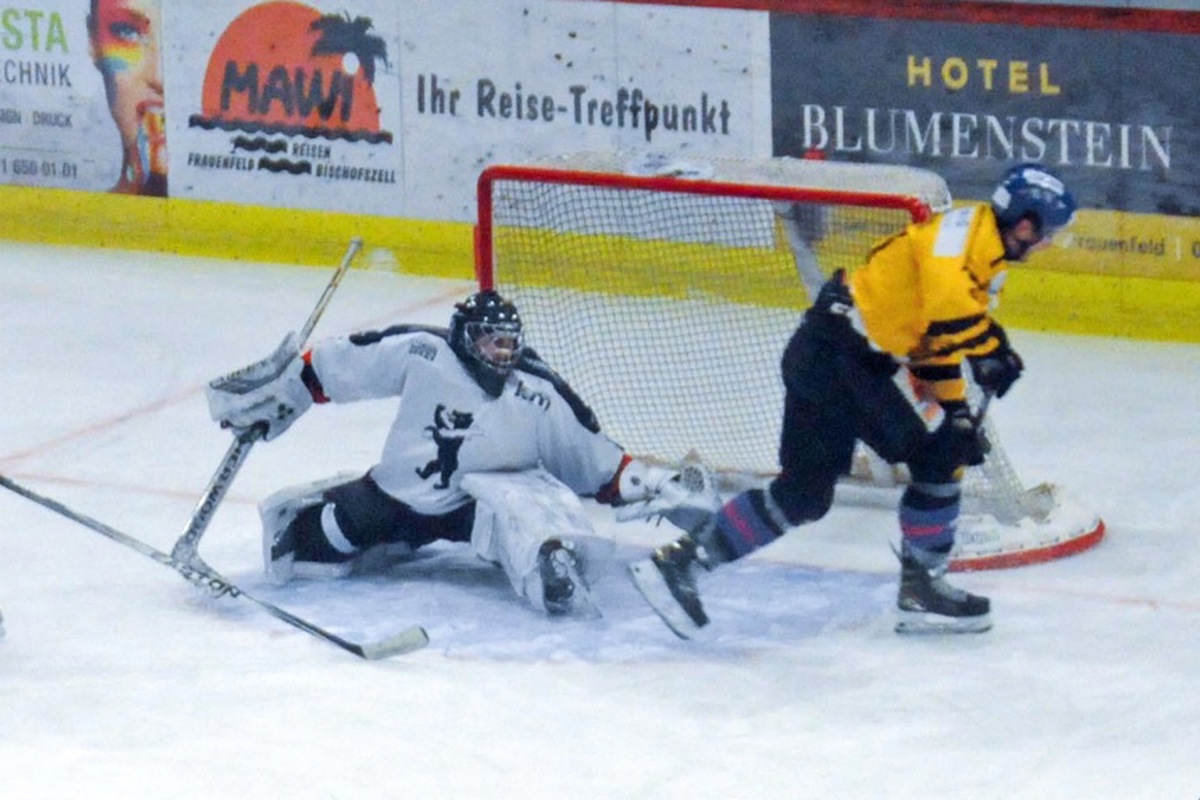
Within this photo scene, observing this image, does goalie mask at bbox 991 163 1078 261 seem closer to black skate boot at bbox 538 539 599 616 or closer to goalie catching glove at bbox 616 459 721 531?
goalie catching glove at bbox 616 459 721 531

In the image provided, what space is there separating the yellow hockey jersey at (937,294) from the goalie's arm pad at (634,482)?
0.66 metres

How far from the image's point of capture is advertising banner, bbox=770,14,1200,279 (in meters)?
7.54

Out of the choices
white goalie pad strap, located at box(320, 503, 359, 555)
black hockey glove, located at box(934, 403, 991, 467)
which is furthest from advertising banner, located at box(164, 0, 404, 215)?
black hockey glove, located at box(934, 403, 991, 467)

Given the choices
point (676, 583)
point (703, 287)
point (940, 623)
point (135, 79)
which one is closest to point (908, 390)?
point (940, 623)

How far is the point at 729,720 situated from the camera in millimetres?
4879

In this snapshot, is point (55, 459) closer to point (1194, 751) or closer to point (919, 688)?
point (919, 688)

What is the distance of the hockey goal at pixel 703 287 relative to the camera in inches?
234

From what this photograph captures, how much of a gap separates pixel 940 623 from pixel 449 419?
3.76 feet

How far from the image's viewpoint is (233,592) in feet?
18.0

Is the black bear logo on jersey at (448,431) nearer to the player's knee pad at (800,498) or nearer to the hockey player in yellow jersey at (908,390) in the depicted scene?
the hockey player in yellow jersey at (908,390)

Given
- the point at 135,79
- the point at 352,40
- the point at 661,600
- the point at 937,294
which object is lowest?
the point at 661,600

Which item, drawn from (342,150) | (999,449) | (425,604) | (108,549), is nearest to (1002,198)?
(999,449)

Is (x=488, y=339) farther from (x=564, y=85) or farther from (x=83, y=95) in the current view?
(x=83, y=95)

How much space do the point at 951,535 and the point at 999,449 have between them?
0.74 m
